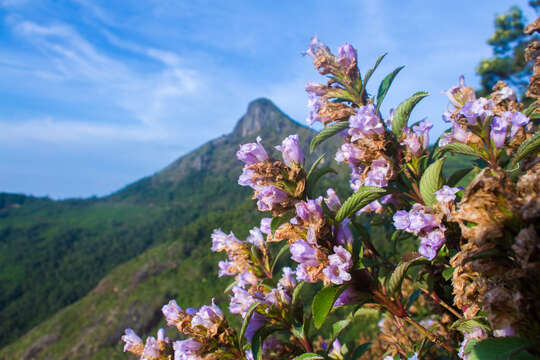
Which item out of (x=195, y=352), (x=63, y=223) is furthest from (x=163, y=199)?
(x=195, y=352)

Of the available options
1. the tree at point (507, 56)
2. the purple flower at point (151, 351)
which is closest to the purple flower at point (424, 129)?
the purple flower at point (151, 351)

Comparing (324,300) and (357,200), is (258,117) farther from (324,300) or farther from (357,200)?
(324,300)

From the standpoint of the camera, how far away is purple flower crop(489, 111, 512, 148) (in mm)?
1539

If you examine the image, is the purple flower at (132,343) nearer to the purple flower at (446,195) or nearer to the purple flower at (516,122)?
the purple flower at (446,195)

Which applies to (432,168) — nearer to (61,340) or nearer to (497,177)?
(497,177)

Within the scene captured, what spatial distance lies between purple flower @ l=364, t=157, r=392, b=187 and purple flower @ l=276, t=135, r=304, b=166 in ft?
1.34

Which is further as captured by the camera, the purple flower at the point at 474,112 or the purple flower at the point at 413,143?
the purple flower at the point at 413,143

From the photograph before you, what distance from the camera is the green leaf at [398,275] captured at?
148 centimetres

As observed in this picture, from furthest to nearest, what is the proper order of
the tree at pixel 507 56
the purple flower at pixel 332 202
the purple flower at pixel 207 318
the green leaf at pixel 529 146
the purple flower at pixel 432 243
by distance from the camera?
the tree at pixel 507 56
the purple flower at pixel 332 202
the purple flower at pixel 207 318
the purple flower at pixel 432 243
the green leaf at pixel 529 146

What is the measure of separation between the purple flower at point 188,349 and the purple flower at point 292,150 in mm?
1151

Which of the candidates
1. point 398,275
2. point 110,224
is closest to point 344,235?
point 398,275

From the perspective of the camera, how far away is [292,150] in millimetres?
1746

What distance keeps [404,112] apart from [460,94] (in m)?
0.51

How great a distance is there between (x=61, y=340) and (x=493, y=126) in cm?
3866
